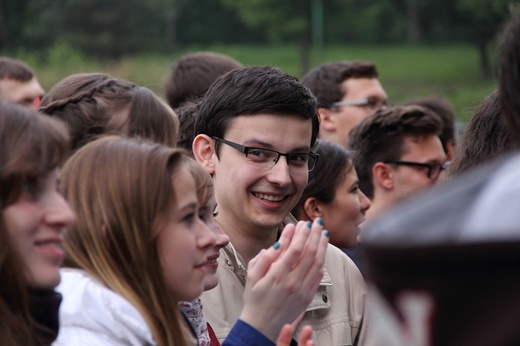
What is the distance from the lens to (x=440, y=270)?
4.13 ft

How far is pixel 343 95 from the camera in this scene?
302 inches

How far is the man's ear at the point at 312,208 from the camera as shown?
195 inches

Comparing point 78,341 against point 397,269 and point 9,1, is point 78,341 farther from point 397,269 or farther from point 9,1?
point 9,1

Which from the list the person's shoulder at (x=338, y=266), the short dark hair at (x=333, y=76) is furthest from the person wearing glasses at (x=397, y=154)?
the person's shoulder at (x=338, y=266)

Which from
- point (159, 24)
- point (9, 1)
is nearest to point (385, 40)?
point (159, 24)

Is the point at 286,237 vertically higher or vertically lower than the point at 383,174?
higher

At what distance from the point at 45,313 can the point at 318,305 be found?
1.48 meters

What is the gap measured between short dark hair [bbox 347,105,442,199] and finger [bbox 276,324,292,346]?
3.46m

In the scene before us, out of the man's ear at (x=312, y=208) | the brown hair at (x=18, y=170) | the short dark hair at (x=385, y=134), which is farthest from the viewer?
the short dark hair at (x=385, y=134)

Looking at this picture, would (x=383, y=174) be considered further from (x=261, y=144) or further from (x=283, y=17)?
(x=283, y=17)

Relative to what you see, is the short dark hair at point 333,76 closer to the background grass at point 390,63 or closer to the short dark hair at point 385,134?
the short dark hair at point 385,134

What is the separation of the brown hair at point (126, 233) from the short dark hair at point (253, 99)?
1.20m

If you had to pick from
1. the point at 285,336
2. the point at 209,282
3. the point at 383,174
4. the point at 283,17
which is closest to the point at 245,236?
the point at 209,282

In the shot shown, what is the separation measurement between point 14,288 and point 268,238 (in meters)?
1.73
